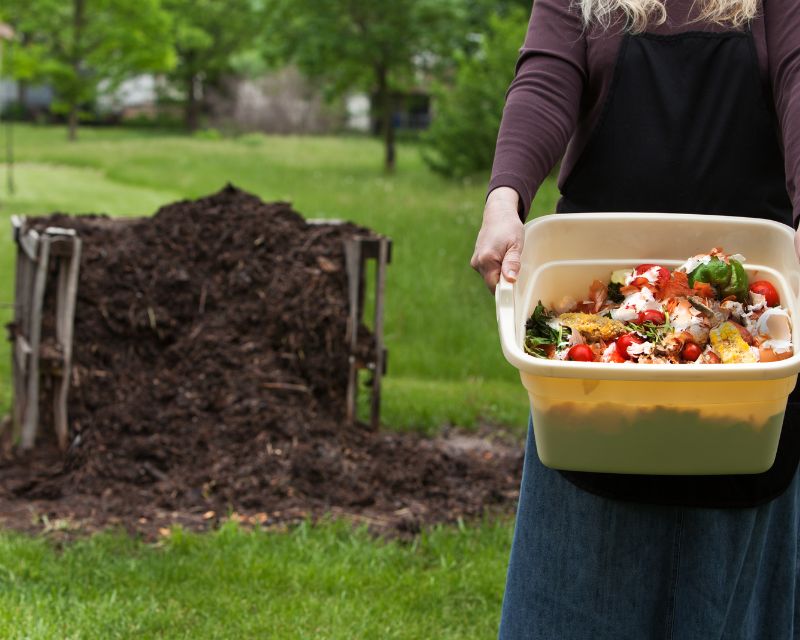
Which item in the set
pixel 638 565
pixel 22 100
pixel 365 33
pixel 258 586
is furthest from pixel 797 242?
pixel 22 100

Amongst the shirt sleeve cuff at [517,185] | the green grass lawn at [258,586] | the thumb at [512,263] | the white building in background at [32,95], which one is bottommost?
the green grass lawn at [258,586]

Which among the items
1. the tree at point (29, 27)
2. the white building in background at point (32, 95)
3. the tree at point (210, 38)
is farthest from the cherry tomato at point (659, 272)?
the white building in background at point (32, 95)

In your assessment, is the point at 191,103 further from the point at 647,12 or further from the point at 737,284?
the point at 737,284

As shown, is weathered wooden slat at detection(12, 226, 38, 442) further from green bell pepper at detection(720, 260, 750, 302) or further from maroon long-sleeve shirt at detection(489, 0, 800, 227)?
green bell pepper at detection(720, 260, 750, 302)

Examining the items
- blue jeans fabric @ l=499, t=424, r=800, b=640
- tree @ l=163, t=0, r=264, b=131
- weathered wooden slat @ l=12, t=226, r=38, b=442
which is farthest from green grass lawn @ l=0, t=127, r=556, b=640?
tree @ l=163, t=0, r=264, b=131

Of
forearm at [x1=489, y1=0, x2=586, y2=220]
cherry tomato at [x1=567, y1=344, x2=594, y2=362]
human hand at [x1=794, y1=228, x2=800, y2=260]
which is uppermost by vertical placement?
forearm at [x1=489, y1=0, x2=586, y2=220]

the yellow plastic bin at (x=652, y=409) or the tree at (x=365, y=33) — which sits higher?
the tree at (x=365, y=33)

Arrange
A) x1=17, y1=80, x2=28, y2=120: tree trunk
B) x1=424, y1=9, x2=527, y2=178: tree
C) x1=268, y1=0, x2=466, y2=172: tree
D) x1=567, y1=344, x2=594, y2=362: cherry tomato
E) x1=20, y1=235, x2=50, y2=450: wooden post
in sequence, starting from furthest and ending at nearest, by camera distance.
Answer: x1=17, y1=80, x2=28, y2=120: tree trunk < x1=268, y1=0, x2=466, y2=172: tree < x1=424, y1=9, x2=527, y2=178: tree < x1=20, y1=235, x2=50, y2=450: wooden post < x1=567, y1=344, x2=594, y2=362: cherry tomato

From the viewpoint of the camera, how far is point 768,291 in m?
2.04

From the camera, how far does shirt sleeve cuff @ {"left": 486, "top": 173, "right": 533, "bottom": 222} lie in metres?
2.07

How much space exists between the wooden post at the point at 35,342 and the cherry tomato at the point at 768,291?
366 centimetres

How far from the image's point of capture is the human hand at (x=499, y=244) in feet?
6.35

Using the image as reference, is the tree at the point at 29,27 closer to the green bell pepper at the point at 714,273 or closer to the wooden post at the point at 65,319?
the wooden post at the point at 65,319

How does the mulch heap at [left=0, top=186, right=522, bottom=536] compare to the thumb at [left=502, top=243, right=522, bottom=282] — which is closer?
the thumb at [left=502, top=243, right=522, bottom=282]
